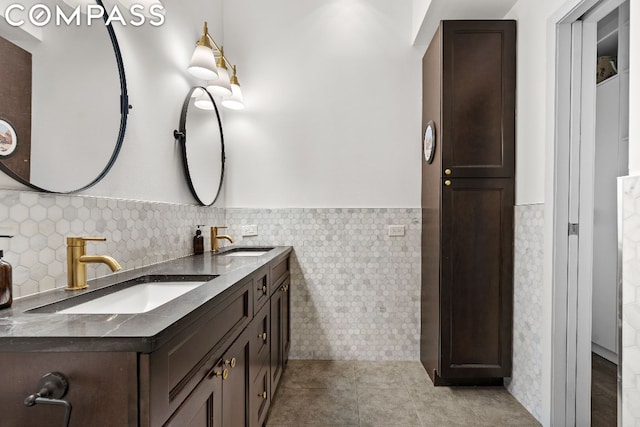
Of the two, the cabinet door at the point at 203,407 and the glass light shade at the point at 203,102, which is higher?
the glass light shade at the point at 203,102

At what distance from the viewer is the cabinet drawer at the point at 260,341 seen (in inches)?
60.5

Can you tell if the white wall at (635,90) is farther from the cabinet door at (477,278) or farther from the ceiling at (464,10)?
the ceiling at (464,10)

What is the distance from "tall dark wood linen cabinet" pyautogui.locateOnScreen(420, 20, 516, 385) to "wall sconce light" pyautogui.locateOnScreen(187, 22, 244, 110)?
56.1 inches

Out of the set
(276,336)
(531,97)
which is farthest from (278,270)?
(531,97)

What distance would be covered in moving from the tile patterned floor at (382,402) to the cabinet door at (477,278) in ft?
0.52

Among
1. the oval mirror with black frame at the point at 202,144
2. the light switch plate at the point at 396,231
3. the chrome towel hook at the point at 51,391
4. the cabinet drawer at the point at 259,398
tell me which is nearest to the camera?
the chrome towel hook at the point at 51,391

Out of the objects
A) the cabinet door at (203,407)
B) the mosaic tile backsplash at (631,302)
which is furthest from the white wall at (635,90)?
the cabinet door at (203,407)

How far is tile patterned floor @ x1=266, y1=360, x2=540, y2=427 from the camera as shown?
193cm

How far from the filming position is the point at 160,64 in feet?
6.19

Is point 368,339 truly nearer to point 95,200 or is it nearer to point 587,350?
point 587,350

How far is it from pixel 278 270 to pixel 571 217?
1.69 m

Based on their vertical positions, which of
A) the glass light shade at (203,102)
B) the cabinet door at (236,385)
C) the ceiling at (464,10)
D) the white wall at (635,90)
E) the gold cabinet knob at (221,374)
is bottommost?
the cabinet door at (236,385)

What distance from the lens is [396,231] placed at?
107 inches

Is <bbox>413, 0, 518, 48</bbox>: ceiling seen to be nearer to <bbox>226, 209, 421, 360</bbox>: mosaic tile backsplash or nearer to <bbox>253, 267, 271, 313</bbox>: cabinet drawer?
<bbox>226, 209, 421, 360</bbox>: mosaic tile backsplash
